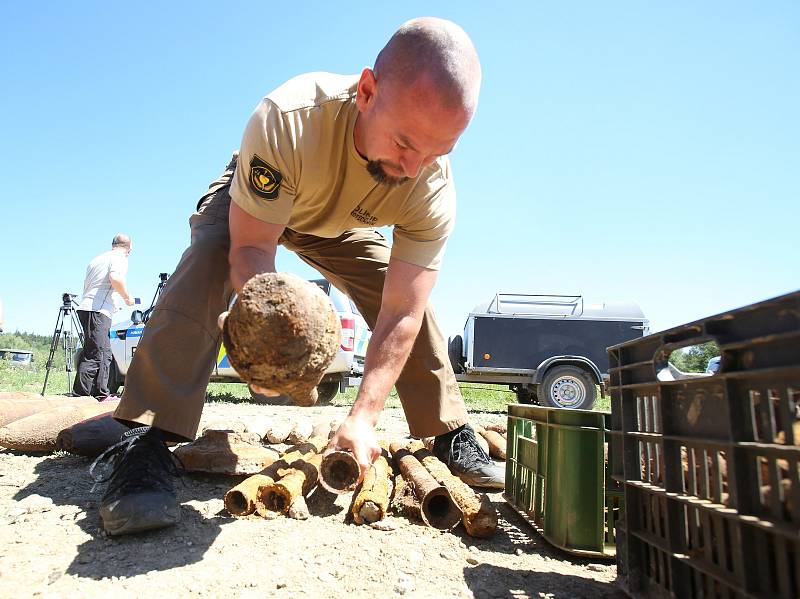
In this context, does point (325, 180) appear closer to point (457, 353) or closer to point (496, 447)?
point (496, 447)

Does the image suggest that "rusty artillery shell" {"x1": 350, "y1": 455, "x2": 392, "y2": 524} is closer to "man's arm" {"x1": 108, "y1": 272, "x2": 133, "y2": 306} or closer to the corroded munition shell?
the corroded munition shell

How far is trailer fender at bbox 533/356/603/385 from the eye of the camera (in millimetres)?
9844

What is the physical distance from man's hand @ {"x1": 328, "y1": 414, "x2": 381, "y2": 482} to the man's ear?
1247 mm

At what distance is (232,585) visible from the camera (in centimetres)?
181

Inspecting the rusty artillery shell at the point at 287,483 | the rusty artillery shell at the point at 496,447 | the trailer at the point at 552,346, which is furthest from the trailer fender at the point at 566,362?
the rusty artillery shell at the point at 287,483

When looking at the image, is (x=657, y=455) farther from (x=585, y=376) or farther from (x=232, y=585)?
(x=585, y=376)

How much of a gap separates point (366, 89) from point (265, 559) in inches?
71.5

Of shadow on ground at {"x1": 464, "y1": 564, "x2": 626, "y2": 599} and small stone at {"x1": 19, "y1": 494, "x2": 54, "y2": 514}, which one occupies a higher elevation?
small stone at {"x1": 19, "y1": 494, "x2": 54, "y2": 514}

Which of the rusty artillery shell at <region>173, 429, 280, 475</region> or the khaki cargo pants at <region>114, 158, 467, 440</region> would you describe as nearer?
the khaki cargo pants at <region>114, 158, 467, 440</region>

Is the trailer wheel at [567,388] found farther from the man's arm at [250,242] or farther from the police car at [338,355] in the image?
the man's arm at [250,242]

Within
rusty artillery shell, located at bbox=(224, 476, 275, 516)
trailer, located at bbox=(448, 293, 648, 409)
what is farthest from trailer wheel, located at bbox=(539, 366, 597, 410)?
rusty artillery shell, located at bbox=(224, 476, 275, 516)

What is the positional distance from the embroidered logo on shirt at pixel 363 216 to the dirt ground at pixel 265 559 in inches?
54.9

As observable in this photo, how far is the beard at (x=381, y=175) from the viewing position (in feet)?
7.73

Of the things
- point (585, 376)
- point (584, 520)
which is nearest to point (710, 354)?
point (585, 376)
